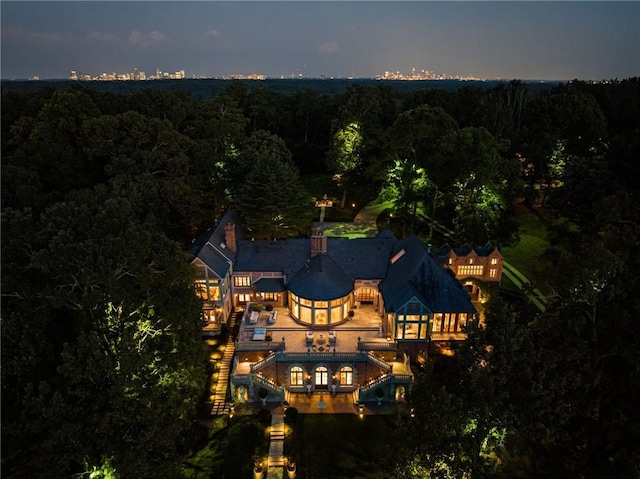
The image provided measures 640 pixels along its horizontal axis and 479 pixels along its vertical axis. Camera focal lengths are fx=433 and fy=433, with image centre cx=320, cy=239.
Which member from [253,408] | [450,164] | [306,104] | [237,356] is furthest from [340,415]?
[306,104]

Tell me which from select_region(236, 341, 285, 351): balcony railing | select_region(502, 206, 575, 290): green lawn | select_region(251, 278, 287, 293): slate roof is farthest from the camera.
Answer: select_region(502, 206, 575, 290): green lawn

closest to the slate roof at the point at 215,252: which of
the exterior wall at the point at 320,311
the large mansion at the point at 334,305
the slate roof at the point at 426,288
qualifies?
the large mansion at the point at 334,305

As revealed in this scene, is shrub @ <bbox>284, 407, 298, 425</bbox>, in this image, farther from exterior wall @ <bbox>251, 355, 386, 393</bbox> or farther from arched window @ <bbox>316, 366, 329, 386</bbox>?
arched window @ <bbox>316, 366, 329, 386</bbox>

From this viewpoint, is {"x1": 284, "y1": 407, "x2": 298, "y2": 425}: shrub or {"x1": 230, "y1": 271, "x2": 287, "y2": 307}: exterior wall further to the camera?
{"x1": 230, "y1": 271, "x2": 287, "y2": 307}: exterior wall

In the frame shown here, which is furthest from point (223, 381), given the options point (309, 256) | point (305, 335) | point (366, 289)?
point (366, 289)

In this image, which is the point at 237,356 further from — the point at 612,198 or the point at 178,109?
the point at 178,109

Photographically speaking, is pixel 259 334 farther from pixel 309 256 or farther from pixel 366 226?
pixel 366 226

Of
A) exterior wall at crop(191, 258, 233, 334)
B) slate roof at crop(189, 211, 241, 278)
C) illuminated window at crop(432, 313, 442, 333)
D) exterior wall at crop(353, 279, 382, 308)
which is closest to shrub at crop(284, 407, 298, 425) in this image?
exterior wall at crop(191, 258, 233, 334)
